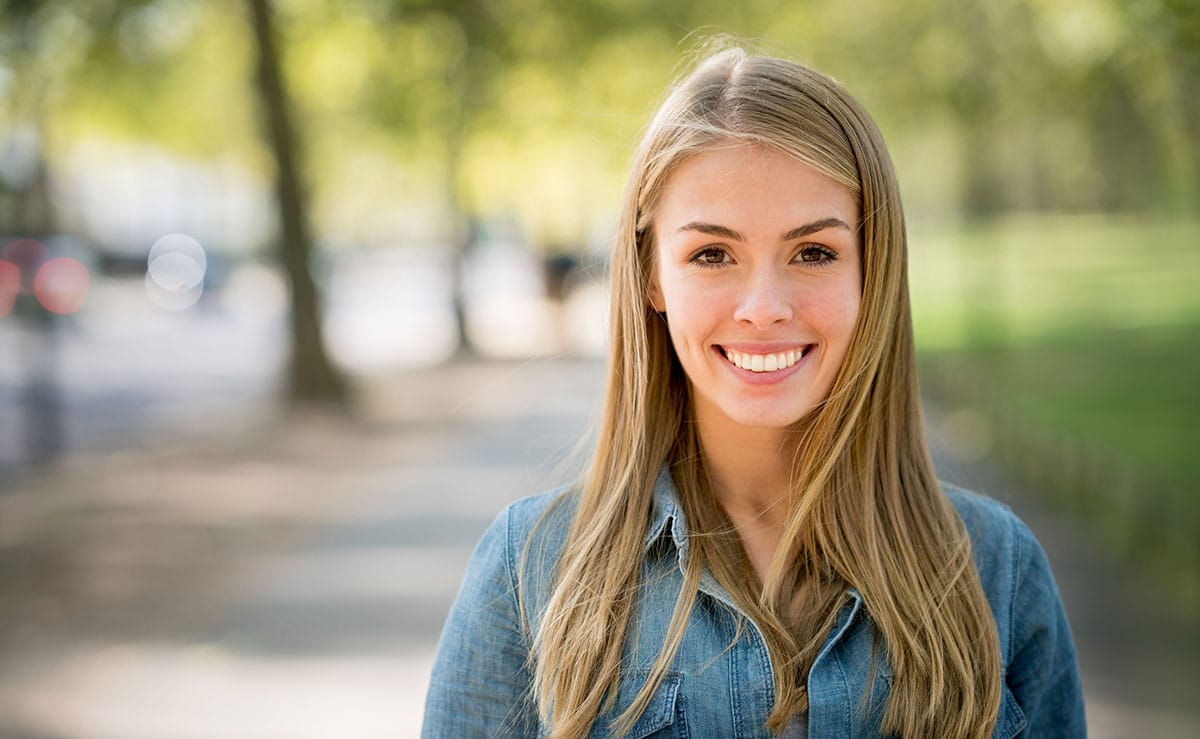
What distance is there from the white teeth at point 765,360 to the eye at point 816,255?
0.15 metres

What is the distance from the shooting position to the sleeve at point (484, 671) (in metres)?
2.07

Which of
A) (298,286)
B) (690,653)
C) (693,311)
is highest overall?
(298,286)

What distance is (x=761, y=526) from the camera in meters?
2.25

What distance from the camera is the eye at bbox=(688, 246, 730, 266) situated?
209 cm

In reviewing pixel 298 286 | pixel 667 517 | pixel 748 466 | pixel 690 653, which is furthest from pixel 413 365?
pixel 690 653

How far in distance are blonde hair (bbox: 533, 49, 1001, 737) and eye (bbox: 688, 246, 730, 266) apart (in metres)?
0.13

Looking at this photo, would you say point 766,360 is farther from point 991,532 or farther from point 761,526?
point 991,532

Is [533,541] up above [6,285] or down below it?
below

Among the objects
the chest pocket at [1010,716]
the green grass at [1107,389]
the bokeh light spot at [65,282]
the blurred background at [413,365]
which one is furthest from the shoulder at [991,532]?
the bokeh light spot at [65,282]

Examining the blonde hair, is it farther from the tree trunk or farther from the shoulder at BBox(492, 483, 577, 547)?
the tree trunk

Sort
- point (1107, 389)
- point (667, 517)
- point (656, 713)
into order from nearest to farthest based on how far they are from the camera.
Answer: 1. point (656, 713)
2. point (667, 517)
3. point (1107, 389)

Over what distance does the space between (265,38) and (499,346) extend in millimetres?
8962

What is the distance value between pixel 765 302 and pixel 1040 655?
30.7 inches

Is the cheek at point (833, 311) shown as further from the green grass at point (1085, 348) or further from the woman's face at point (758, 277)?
the green grass at point (1085, 348)
